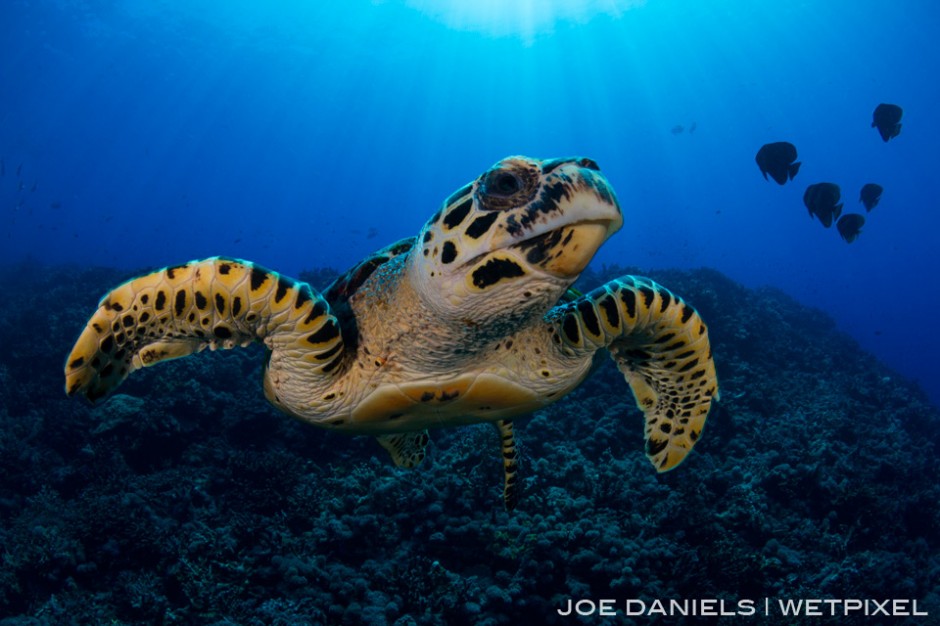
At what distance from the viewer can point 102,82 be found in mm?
57781

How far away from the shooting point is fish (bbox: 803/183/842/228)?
7.31 meters

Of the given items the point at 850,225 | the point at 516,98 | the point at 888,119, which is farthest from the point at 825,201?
the point at 516,98

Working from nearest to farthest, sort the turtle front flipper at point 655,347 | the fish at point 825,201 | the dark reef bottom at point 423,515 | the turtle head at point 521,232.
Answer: the turtle head at point 521,232 < the turtle front flipper at point 655,347 < the dark reef bottom at point 423,515 < the fish at point 825,201

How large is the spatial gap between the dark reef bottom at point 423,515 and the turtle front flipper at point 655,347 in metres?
1.67

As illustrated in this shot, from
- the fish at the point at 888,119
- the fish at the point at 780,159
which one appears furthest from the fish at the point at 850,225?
the fish at the point at 888,119

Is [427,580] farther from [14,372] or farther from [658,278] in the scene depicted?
[658,278]

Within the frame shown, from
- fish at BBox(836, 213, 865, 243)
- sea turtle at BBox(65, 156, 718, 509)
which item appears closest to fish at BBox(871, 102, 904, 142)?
fish at BBox(836, 213, 865, 243)

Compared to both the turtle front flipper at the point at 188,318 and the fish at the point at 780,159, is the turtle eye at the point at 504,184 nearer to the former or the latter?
the turtle front flipper at the point at 188,318

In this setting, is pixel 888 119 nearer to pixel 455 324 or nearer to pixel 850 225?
pixel 850 225

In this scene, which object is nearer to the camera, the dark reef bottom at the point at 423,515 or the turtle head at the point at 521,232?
the turtle head at the point at 521,232

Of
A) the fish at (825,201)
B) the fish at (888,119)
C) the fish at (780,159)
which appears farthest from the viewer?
the fish at (888,119)

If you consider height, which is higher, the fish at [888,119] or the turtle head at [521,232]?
the fish at [888,119]

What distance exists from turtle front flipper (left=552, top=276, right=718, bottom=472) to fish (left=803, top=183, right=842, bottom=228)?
580cm

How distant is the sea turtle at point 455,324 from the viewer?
1.75 meters
